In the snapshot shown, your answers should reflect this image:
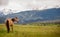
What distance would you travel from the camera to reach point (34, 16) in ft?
6.98

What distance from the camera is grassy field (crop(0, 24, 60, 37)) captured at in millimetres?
2057

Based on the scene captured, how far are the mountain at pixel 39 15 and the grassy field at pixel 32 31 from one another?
95 millimetres

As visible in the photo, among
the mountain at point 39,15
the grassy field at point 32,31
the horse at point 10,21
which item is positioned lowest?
the grassy field at point 32,31

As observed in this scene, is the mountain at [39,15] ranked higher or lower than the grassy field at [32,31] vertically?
higher

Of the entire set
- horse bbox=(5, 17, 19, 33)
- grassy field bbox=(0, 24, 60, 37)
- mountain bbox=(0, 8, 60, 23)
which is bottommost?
grassy field bbox=(0, 24, 60, 37)

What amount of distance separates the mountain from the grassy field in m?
0.10

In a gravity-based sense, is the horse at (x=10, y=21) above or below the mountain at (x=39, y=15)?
below

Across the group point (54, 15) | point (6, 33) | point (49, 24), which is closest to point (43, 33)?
point (49, 24)

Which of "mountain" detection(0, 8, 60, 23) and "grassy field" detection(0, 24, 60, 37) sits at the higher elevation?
"mountain" detection(0, 8, 60, 23)

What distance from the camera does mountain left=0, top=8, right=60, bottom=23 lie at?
211cm

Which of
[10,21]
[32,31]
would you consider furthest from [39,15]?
[10,21]

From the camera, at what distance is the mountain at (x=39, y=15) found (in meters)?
2.11

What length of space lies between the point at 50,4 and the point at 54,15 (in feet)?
0.52

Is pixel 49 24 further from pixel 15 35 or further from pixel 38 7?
pixel 15 35
